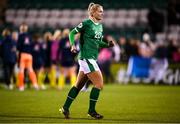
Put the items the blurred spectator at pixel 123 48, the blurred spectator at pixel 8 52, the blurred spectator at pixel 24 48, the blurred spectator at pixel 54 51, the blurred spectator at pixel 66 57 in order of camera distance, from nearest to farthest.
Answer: the blurred spectator at pixel 24 48 < the blurred spectator at pixel 66 57 < the blurred spectator at pixel 8 52 < the blurred spectator at pixel 54 51 < the blurred spectator at pixel 123 48

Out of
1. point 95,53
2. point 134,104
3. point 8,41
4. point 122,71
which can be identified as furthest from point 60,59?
point 95,53

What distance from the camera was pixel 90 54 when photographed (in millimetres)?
12250

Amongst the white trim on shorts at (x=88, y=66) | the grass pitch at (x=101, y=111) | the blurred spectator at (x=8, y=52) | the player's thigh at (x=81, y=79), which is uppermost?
the blurred spectator at (x=8, y=52)

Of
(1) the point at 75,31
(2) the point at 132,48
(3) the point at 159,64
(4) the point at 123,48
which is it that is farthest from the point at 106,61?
(1) the point at 75,31

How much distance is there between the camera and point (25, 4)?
36.9 metres

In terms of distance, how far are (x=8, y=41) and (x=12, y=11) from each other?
1178 cm

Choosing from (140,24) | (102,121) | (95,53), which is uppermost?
(140,24)

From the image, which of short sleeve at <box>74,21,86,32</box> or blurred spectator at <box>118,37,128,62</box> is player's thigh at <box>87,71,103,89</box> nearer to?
short sleeve at <box>74,21,86,32</box>

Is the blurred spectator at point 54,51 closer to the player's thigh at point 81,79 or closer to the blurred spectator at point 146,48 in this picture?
the blurred spectator at point 146,48

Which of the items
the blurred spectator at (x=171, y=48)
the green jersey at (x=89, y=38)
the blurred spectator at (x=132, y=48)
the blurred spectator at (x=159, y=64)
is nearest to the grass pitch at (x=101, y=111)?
the green jersey at (x=89, y=38)

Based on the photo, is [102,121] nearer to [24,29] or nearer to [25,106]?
[25,106]

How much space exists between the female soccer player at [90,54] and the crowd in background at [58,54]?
10.1 meters

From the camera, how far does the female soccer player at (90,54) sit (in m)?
12.1

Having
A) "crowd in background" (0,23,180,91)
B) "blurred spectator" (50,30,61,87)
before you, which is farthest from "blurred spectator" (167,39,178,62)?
"blurred spectator" (50,30,61,87)
